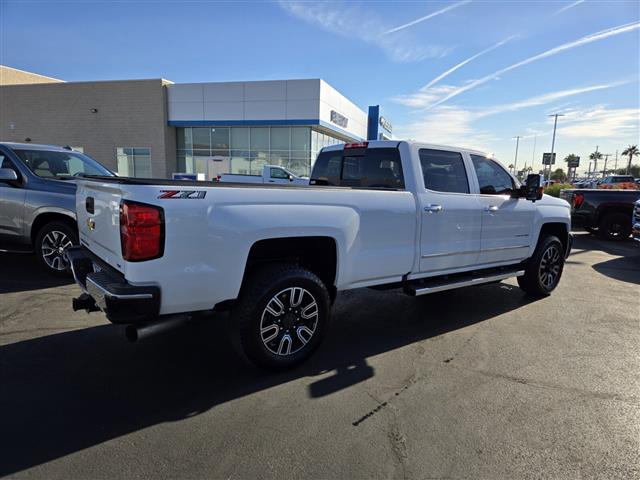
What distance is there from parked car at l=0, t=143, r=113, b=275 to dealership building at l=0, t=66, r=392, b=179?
21760 millimetres

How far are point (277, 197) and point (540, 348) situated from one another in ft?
10.3

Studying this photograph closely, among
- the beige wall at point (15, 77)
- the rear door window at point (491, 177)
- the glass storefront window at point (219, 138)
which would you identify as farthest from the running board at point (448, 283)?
the beige wall at point (15, 77)

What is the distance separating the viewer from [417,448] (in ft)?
8.76

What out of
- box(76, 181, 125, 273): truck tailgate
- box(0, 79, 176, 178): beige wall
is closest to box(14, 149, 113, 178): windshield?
box(76, 181, 125, 273): truck tailgate

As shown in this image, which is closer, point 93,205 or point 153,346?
point 93,205

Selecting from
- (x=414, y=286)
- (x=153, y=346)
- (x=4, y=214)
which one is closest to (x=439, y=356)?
(x=414, y=286)

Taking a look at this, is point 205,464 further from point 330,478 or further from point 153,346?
point 153,346

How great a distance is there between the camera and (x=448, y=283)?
462 cm

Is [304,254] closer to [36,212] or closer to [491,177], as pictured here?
[491,177]

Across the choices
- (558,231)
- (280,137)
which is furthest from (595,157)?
(558,231)

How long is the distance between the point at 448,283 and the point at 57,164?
20.4 feet

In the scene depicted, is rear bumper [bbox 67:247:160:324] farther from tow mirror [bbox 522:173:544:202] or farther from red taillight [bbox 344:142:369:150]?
tow mirror [bbox 522:173:544:202]

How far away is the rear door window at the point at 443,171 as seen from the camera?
4617 millimetres

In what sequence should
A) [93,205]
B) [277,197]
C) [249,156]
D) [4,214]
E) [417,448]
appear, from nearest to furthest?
[417,448] → [277,197] → [93,205] → [4,214] → [249,156]
